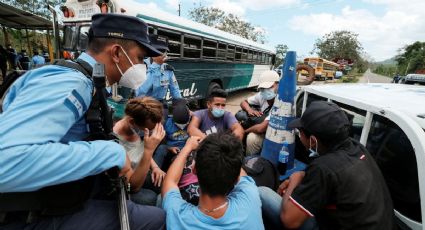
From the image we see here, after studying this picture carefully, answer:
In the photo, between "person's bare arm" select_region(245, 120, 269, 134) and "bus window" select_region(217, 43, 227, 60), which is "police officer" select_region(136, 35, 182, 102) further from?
"bus window" select_region(217, 43, 227, 60)

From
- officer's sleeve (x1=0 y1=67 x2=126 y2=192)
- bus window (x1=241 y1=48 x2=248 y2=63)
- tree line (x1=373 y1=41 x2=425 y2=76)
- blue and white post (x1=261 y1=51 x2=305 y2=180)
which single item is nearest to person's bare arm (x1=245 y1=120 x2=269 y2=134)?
blue and white post (x1=261 y1=51 x2=305 y2=180)

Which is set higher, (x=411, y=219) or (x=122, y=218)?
(x=122, y=218)

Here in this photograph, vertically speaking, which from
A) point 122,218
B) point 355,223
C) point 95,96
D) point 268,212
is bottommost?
point 268,212

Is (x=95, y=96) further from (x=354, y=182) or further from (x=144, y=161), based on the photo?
(x=354, y=182)

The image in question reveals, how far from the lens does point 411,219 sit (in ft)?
5.31

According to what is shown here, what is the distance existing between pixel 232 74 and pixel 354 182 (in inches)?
363

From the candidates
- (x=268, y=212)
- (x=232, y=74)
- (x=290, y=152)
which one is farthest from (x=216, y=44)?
(x=268, y=212)

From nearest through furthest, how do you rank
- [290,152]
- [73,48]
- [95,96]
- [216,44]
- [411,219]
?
1. [95,96]
2. [411,219]
3. [290,152]
4. [73,48]
5. [216,44]

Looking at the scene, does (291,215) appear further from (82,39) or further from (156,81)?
(82,39)

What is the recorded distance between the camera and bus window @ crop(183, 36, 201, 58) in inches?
279

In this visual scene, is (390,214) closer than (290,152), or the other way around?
(390,214)

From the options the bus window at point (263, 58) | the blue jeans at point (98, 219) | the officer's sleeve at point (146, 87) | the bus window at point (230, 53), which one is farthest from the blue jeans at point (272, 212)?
→ the bus window at point (263, 58)

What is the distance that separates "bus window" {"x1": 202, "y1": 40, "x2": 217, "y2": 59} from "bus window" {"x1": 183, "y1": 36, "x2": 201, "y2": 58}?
29 cm

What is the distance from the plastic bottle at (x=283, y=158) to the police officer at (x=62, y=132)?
182cm
